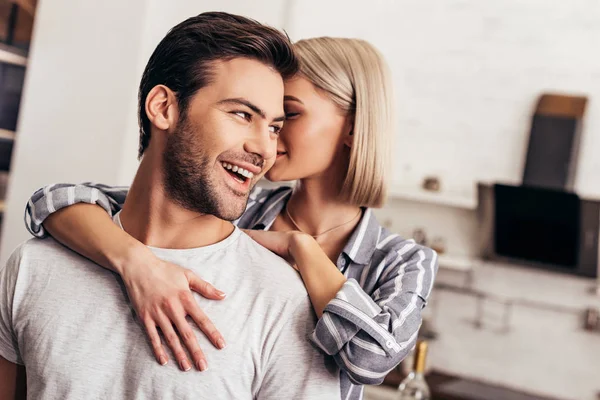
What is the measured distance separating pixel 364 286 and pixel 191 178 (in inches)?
17.4

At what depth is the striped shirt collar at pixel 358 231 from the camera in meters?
1.43

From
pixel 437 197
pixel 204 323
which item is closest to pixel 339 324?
pixel 204 323

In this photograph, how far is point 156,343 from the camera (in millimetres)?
1077

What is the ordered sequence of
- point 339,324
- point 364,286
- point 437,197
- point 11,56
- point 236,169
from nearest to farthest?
point 339,324, point 236,169, point 364,286, point 11,56, point 437,197

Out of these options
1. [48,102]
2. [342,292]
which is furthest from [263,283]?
[48,102]

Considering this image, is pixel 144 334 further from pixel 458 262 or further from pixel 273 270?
pixel 458 262

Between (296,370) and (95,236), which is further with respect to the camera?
(95,236)

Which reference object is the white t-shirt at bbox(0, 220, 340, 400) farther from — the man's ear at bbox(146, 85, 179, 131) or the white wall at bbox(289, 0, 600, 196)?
the white wall at bbox(289, 0, 600, 196)

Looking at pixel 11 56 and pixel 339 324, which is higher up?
pixel 11 56

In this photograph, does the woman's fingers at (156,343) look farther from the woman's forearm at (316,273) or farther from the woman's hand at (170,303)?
the woman's forearm at (316,273)

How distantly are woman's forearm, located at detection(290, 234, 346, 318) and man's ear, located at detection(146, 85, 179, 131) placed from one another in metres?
0.30

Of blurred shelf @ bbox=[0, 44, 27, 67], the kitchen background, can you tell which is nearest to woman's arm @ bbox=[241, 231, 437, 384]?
the kitchen background

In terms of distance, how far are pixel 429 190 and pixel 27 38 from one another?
2412 millimetres

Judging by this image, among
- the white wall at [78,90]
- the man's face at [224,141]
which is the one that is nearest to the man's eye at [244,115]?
the man's face at [224,141]
